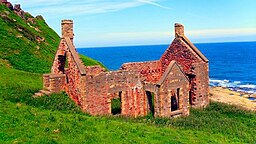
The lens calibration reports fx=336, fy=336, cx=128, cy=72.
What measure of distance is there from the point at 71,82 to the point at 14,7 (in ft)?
120

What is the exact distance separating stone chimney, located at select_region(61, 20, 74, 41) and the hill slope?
13361 millimetres

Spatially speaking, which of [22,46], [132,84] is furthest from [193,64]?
[22,46]

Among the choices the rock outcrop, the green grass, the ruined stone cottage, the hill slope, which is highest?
the rock outcrop

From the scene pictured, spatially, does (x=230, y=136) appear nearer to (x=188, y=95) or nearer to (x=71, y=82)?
(x=188, y=95)

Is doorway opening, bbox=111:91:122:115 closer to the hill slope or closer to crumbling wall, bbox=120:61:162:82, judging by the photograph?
crumbling wall, bbox=120:61:162:82

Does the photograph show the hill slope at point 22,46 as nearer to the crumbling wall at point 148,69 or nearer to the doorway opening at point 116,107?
the doorway opening at point 116,107

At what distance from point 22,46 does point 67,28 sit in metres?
19.3

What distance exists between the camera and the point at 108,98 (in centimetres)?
2442

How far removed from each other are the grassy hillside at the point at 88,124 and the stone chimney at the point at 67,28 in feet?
14.9

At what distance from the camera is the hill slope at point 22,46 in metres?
38.5

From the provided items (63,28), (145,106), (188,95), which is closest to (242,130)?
(188,95)

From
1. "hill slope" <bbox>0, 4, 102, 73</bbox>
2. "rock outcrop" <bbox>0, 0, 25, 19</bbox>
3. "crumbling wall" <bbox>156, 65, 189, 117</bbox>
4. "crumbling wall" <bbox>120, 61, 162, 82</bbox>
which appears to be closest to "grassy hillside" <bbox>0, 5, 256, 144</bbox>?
"crumbling wall" <bbox>156, 65, 189, 117</bbox>

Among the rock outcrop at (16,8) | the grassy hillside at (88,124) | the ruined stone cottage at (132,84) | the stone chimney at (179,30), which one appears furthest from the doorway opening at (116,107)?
the rock outcrop at (16,8)

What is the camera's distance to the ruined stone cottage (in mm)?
23469
